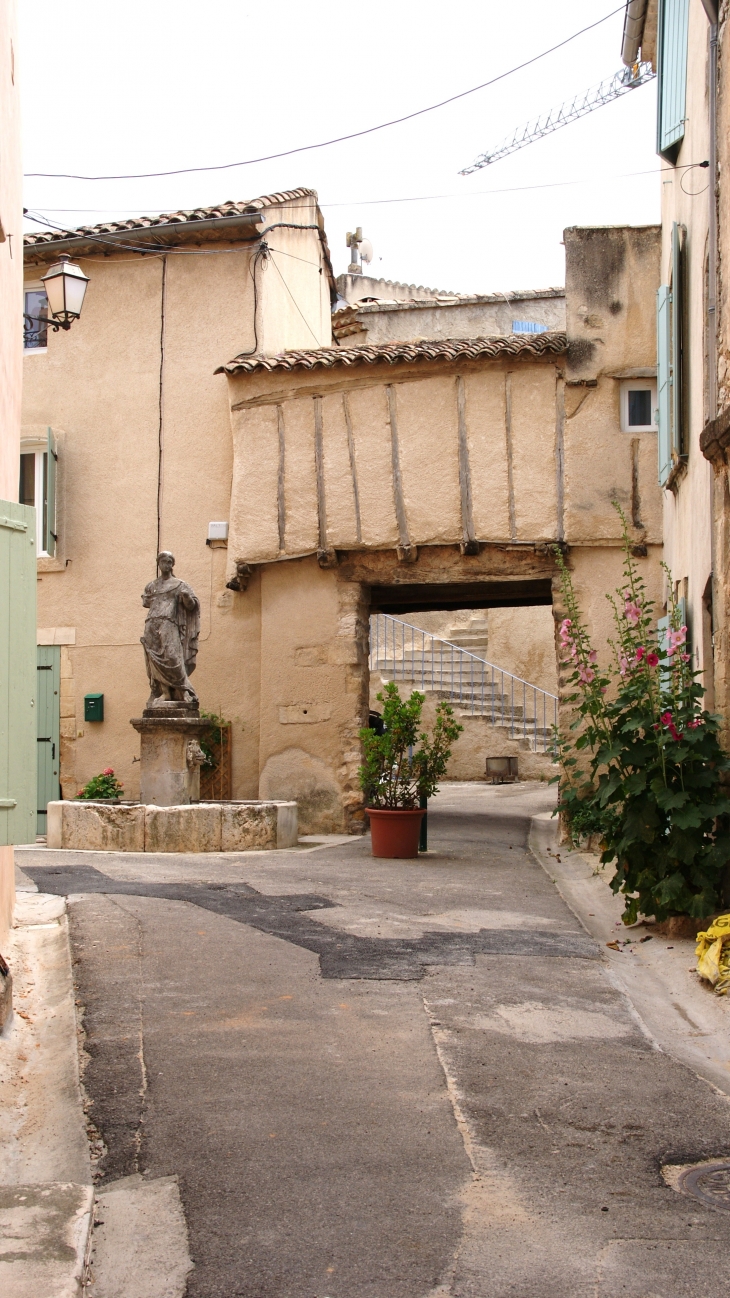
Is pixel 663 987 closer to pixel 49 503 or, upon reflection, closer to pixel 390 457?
pixel 390 457

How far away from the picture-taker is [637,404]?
12758mm

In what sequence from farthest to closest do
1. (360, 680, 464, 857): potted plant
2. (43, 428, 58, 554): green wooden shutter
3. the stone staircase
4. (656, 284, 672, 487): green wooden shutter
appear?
1. the stone staircase
2. (43, 428, 58, 554): green wooden shutter
3. (360, 680, 464, 857): potted plant
4. (656, 284, 672, 487): green wooden shutter

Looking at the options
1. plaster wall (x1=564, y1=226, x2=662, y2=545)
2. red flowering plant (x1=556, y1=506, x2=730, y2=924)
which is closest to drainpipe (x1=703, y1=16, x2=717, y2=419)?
red flowering plant (x1=556, y1=506, x2=730, y2=924)

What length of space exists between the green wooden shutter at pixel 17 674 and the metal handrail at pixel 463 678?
16.0 m

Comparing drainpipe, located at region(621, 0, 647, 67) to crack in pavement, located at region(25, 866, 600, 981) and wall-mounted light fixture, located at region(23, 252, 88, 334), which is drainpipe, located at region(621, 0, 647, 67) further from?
crack in pavement, located at region(25, 866, 600, 981)

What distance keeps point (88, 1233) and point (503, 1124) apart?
4.67 feet

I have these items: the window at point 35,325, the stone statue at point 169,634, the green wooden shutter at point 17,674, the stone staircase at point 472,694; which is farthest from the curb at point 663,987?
the stone staircase at point 472,694

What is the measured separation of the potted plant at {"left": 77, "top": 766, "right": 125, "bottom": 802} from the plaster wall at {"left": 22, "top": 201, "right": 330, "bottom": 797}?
0.37 metres

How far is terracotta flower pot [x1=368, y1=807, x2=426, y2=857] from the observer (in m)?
10.8

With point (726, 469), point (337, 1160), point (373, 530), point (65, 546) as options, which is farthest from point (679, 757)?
point (65, 546)

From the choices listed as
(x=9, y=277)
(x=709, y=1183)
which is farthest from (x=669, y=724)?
(x=9, y=277)

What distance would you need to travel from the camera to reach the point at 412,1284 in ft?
9.16

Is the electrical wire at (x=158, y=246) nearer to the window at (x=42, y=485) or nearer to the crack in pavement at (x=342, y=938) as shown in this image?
the window at (x=42, y=485)

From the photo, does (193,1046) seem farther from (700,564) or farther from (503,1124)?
(700,564)
